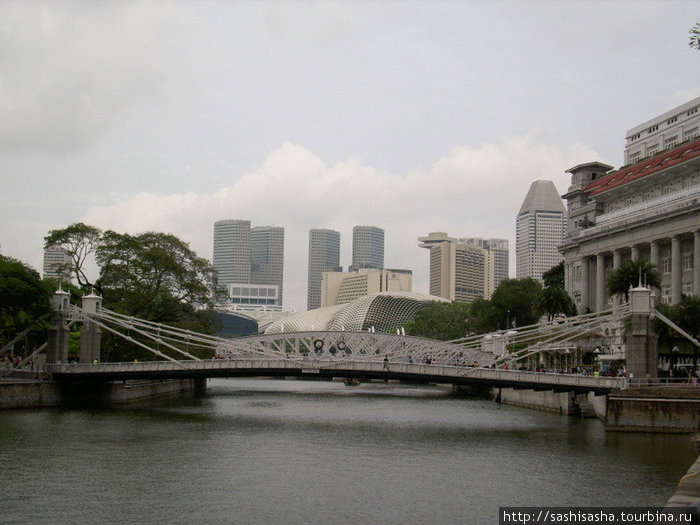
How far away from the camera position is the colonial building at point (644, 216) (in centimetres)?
10294

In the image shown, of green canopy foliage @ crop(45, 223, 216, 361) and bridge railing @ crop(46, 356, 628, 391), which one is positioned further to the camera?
green canopy foliage @ crop(45, 223, 216, 361)

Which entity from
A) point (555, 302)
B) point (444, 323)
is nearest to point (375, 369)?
point (555, 302)

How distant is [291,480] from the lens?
46031mm

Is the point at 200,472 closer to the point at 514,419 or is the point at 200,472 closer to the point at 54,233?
the point at 514,419

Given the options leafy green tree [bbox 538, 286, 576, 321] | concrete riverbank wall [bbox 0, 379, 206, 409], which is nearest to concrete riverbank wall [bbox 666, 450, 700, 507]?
concrete riverbank wall [bbox 0, 379, 206, 409]

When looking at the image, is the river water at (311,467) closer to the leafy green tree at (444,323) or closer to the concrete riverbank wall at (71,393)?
the concrete riverbank wall at (71,393)

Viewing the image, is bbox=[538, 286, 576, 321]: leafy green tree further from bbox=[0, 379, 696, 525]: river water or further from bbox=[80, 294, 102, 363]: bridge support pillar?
bbox=[80, 294, 102, 363]: bridge support pillar

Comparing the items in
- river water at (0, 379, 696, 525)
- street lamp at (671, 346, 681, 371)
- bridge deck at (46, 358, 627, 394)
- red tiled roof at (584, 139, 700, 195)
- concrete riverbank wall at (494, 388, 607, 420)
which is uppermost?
red tiled roof at (584, 139, 700, 195)

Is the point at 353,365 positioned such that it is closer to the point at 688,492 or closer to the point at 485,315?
the point at 688,492

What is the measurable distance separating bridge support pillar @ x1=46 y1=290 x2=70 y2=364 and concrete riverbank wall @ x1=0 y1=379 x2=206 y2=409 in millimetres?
3103

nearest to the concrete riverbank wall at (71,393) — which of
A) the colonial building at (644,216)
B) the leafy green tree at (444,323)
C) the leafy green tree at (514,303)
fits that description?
the colonial building at (644,216)

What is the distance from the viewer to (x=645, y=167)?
117m

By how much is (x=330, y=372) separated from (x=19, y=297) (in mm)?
25148

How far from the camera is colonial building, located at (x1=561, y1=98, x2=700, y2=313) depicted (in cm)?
10294
